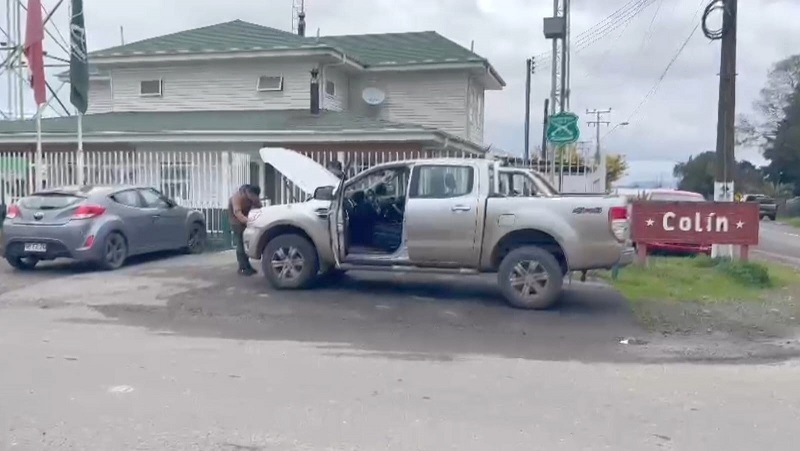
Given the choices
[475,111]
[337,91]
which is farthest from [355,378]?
[475,111]

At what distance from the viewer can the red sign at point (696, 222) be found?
13.2 meters

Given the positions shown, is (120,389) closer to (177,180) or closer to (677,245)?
(177,180)

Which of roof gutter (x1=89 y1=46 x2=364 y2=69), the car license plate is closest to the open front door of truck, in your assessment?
the car license plate

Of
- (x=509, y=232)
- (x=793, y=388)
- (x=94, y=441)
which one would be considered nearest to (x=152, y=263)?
(x=509, y=232)

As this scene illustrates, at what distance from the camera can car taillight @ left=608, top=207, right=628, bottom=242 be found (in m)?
10.2

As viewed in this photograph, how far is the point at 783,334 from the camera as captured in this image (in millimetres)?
9781

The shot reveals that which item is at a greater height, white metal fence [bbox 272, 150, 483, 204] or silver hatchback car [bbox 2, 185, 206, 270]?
white metal fence [bbox 272, 150, 483, 204]

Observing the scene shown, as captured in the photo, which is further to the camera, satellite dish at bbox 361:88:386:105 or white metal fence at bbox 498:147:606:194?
satellite dish at bbox 361:88:386:105

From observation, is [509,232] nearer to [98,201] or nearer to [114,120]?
[98,201]

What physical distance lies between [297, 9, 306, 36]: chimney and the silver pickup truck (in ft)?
72.9

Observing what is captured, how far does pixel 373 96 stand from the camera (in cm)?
2555

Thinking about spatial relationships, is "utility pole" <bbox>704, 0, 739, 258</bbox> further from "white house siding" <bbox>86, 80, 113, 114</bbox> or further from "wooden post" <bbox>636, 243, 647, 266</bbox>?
"white house siding" <bbox>86, 80, 113, 114</bbox>

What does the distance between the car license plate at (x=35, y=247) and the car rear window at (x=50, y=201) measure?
608 mm

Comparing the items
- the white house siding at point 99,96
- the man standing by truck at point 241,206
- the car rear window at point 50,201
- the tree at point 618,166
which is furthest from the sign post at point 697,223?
the tree at point 618,166
